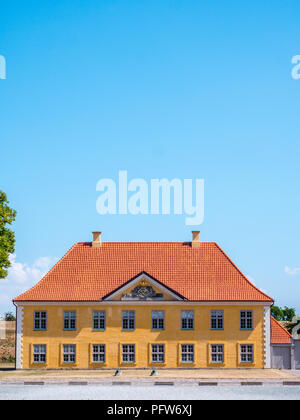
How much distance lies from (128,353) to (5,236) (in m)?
13.5

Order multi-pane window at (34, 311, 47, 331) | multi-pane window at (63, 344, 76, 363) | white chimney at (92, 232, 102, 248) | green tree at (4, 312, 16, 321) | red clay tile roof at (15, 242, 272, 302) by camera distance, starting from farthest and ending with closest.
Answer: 1. green tree at (4, 312, 16, 321)
2. white chimney at (92, 232, 102, 248)
3. red clay tile roof at (15, 242, 272, 302)
4. multi-pane window at (34, 311, 47, 331)
5. multi-pane window at (63, 344, 76, 363)

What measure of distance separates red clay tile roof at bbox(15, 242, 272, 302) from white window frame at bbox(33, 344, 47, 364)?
134 inches

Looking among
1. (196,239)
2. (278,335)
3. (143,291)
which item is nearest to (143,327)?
(143,291)

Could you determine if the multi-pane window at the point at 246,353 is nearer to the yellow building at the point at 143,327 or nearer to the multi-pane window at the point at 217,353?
the yellow building at the point at 143,327

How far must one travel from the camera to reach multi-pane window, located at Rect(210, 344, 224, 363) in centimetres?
4569

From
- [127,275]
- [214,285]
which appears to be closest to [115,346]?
[127,275]

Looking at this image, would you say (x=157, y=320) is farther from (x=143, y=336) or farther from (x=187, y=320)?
(x=187, y=320)

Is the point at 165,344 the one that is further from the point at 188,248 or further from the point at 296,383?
the point at 296,383

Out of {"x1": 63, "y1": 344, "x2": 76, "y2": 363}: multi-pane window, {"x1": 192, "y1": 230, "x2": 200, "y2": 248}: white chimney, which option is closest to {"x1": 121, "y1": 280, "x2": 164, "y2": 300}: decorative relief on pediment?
{"x1": 63, "y1": 344, "x2": 76, "y2": 363}: multi-pane window

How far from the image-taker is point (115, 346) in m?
45.6

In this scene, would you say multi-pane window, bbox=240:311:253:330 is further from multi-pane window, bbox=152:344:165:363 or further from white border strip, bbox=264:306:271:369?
multi-pane window, bbox=152:344:165:363

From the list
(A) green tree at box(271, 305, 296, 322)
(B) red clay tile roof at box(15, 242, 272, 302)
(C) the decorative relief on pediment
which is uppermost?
(B) red clay tile roof at box(15, 242, 272, 302)
